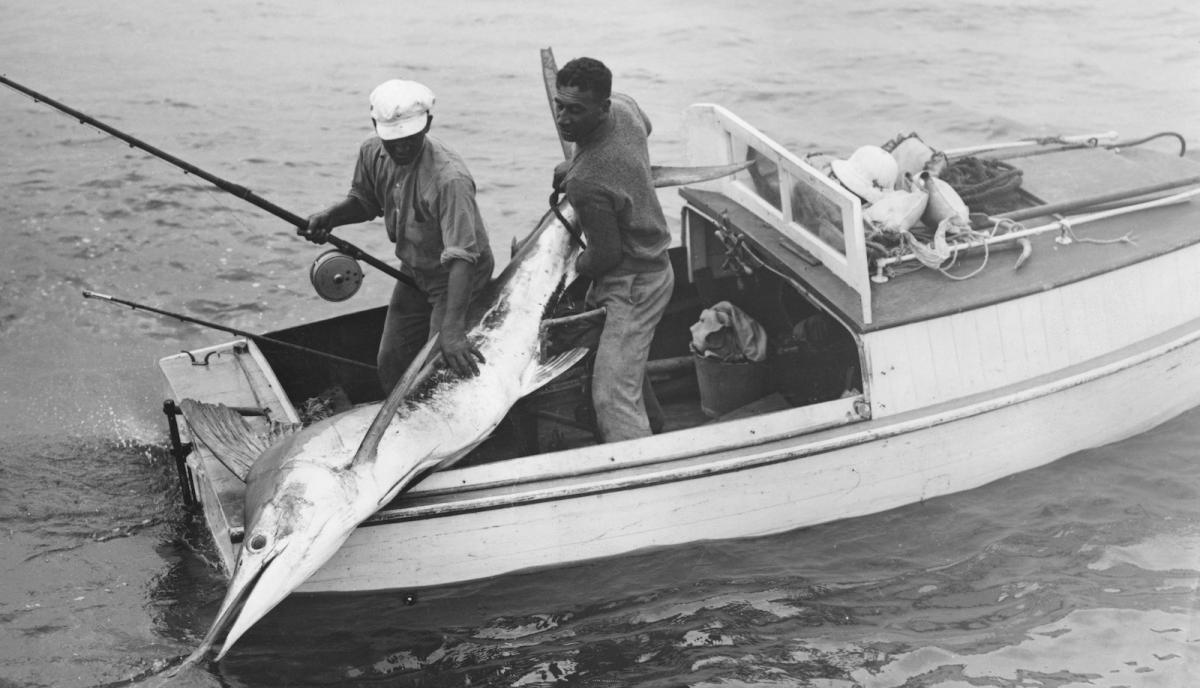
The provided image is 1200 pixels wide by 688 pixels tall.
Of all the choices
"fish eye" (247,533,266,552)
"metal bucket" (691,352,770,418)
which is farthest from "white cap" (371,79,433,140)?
"metal bucket" (691,352,770,418)

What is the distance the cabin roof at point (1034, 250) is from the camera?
6.02m

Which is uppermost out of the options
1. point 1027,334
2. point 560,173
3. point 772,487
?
point 560,173

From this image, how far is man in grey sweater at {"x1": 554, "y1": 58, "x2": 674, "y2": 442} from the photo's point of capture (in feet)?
17.8

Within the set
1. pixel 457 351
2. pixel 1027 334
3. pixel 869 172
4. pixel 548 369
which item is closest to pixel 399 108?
pixel 457 351

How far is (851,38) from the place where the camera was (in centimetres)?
1736

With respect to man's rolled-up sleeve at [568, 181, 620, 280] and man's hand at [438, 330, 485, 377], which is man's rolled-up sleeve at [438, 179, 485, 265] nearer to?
man's hand at [438, 330, 485, 377]

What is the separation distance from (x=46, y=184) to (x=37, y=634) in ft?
25.8

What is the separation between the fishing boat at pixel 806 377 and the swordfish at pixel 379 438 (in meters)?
0.19

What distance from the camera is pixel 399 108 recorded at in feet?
17.6

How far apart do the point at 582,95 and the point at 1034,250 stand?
2859mm

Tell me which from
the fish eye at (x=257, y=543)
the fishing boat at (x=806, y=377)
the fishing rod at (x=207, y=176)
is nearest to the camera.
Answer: the fish eye at (x=257, y=543)

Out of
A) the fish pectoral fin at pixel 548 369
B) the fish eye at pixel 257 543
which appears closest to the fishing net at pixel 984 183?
the fish pectoral fin at pixel 548 369

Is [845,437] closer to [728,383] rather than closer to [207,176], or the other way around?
[728,383]

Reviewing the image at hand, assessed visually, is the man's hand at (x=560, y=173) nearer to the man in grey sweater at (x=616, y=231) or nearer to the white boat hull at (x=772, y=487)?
the man in grey sweater at (x=616, y=231)
